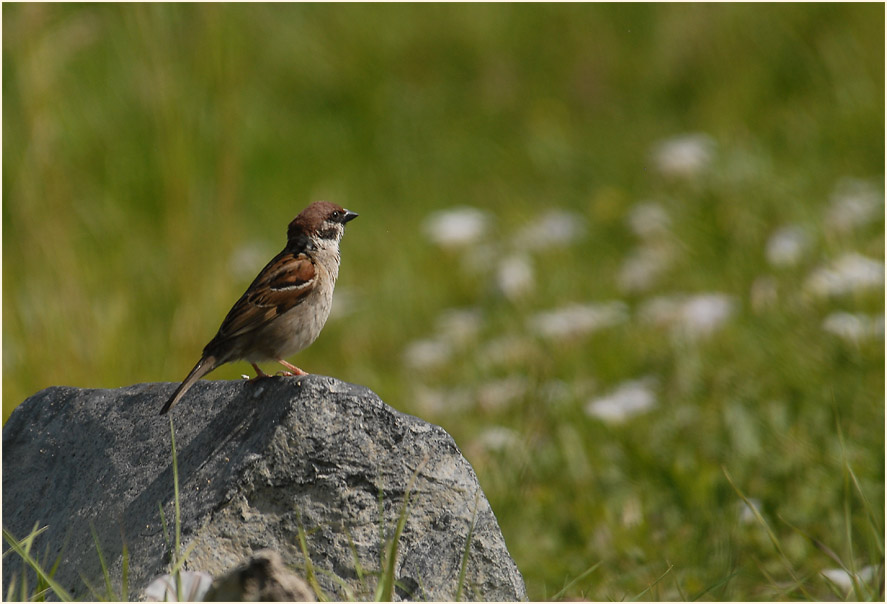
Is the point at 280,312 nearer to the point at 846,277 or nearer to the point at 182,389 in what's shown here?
the point at 182,389

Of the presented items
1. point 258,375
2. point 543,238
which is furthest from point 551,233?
point 258,375

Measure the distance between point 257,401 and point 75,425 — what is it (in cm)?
67

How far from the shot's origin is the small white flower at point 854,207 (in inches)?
271

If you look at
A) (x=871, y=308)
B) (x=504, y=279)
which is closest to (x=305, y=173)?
(x=504, y=279)

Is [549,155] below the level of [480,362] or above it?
above

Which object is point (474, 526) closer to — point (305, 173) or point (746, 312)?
point (746, 312)

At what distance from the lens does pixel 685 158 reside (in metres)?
7.98

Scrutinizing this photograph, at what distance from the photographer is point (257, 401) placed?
3.16m

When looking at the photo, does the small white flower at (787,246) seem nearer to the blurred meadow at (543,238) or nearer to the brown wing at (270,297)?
the blurred meadow at (543,238)

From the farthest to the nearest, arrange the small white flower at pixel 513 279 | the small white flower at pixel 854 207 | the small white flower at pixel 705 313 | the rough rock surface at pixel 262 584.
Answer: the small white flower at pixel 513 279, the small white flower at pixel 854 207, the small white flower at pixel 705 313, the rough rock surface at pixel 262 584

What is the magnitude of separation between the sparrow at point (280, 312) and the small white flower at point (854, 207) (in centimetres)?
410

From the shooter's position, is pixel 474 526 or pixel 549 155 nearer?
pixel 474 526

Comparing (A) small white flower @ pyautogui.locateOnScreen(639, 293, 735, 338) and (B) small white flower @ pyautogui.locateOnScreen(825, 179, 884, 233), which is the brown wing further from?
(B) small white flower @ pyautogui.locateOnScreen(825, 179, 884, 233)

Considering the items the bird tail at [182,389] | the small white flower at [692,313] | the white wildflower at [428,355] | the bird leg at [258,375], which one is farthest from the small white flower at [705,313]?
the bird tail at [182,389]
